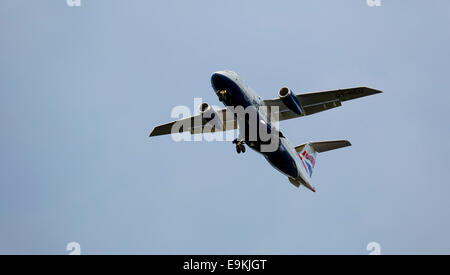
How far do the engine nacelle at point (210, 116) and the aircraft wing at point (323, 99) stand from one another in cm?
249

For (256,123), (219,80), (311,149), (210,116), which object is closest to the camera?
(219,80)

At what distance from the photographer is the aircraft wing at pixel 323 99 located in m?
27.5

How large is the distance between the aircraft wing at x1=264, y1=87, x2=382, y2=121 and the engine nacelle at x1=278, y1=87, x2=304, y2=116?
0.93 metres

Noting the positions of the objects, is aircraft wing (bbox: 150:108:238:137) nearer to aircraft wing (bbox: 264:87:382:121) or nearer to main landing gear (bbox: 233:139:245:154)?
main landing gear (bbox: 233:139:245:154)

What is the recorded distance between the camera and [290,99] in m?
27.0

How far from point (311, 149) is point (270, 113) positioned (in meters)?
4.93

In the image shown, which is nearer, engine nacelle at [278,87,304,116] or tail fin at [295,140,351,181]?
engine nacelle at [278,87,304,116]

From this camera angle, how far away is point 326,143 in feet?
106

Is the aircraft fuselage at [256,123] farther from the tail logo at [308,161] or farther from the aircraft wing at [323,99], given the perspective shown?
the tail logo at [308,161]

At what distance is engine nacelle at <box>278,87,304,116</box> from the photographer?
88.6 feet

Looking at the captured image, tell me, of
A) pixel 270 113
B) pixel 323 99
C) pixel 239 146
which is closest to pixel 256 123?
pixel 239 146

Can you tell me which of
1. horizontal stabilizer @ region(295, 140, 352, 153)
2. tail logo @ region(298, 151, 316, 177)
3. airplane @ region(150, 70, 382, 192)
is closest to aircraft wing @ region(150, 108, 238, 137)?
airplane @ region(150, 70, 382, 192)

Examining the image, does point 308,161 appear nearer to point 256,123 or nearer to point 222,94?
point 256,123
